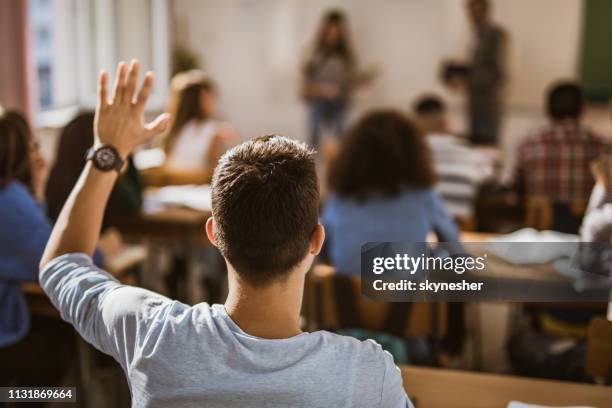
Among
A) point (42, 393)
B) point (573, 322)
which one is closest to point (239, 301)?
point (42, 393)

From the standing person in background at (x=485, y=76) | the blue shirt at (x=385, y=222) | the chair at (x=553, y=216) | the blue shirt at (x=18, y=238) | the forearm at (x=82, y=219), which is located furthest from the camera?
the standing person in background at (x=485, y=76)

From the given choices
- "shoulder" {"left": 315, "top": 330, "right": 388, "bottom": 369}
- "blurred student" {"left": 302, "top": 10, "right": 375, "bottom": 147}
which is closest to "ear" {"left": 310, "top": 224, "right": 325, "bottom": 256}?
"shoulder" {"left": 315, "top": 330, "right": 388, "bottom": 369}

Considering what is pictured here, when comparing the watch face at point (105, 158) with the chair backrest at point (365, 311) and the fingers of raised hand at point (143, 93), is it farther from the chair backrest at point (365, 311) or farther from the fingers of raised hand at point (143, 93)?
the chair backrest at point (365, 311)

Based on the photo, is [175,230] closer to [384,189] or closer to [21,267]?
[384,189]

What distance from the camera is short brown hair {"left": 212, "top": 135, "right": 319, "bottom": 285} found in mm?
992

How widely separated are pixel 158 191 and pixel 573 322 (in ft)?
7.54

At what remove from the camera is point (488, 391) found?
147 cm

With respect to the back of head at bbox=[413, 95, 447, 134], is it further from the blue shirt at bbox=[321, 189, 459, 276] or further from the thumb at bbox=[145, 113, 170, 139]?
the thumb at bbox=[145, 113, 170, 139]

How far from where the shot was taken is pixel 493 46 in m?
6.91

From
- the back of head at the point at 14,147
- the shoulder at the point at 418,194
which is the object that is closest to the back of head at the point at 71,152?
the back of head at the point at 14,147

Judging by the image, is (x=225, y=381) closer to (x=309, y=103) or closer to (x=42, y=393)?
(x=42, y=393)

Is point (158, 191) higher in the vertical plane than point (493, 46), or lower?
lower

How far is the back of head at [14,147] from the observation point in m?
2.20

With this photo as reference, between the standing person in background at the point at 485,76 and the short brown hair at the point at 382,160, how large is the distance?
4.27 m
